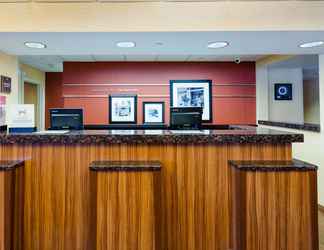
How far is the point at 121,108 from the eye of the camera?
5992 mm

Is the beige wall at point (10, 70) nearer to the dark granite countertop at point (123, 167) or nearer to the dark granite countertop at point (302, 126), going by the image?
the dark granite countertop at point (123, 167)

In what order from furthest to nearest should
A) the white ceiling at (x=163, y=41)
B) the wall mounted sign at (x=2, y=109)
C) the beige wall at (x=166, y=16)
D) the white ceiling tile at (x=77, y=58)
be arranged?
the white ceiling tile at (x=77, y=58)
the wall mounted sign at (x=2, y=109)
the white ceiling at (x=163, y=41)
the beige wall at (x=166, y=16)

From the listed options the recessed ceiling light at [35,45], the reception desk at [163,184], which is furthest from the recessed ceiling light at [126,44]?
the reception desk at [163,184]

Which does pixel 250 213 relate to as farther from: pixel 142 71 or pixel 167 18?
pixel 142 71

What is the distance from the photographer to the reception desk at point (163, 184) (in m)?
2.40

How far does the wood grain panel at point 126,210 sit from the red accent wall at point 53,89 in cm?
699

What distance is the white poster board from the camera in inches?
104

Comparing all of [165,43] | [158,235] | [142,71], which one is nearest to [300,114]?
[142,71]

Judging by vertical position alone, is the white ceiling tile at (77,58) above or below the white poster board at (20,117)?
above

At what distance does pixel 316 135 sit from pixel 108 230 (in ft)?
11.7

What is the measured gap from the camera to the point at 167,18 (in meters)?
3.05

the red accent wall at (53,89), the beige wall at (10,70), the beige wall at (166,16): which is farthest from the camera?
the red accent wall at (53,89)

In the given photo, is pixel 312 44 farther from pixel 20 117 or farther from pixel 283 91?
pixel 20 117

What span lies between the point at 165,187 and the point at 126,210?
445 mm
